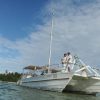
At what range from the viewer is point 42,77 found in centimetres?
3145

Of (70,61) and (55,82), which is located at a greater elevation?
(70,61)

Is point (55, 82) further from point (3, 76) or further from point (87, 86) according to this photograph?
point (3, 76)

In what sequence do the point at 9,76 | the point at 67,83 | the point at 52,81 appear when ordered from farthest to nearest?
the point at 9,76 → the point at 52,81 → the point at 67,83

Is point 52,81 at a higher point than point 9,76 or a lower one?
lower

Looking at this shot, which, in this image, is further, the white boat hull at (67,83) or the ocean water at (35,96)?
the white boat hull at (67,83)

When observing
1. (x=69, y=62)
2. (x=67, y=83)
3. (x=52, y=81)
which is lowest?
(x=67, y=83)

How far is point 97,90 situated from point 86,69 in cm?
252

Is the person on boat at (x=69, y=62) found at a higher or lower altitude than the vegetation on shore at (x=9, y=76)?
lower

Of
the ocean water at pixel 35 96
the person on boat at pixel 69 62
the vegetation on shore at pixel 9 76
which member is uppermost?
the vegetation on shore at pixel 9 76

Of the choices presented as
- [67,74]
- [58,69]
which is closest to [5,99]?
[67,74]

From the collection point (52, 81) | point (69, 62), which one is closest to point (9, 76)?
point (52, 81)

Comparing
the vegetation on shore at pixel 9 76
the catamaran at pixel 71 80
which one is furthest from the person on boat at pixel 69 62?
the vegetation on shore at pixel 9 76

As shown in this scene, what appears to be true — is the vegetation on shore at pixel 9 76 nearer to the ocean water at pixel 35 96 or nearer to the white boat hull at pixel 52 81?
the white boat hull at pixel 52 81

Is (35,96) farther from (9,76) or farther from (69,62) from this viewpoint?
(9,76)
